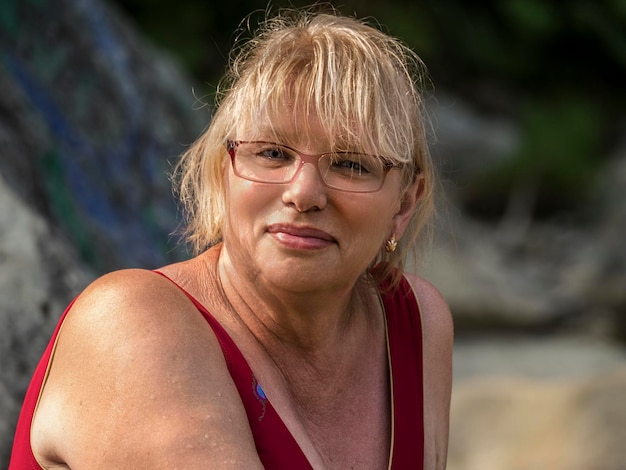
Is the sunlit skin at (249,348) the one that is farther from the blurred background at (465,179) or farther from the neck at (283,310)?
the blurred background at (465,179)

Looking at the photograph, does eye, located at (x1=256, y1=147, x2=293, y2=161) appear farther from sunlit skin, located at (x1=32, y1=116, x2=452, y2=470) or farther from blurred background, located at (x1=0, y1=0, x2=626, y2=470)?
blurred background, located at (x1=0, y1=0, x2=626, y2=470)

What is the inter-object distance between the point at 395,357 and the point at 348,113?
26.3 inches

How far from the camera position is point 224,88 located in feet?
7.36

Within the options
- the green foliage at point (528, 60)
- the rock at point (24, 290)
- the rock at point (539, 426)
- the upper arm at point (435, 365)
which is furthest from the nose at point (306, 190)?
the green foliage at point (528, 60)

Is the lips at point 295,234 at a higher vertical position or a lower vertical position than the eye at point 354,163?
lower

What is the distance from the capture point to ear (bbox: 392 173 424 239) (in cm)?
227

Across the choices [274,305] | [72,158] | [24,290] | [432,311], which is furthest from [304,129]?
[72,158]

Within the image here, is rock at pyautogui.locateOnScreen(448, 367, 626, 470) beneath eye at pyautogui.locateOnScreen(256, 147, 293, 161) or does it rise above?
beneath

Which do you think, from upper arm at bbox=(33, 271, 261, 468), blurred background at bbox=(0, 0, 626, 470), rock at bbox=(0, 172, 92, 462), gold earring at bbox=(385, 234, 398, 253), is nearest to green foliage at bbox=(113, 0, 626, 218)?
blurred background at bbox=(0, 0, 626, 470)

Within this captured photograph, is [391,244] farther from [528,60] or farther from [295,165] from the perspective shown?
[528,60]

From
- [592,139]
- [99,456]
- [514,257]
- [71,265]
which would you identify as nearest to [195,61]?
[514,257]

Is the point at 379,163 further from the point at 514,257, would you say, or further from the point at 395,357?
the point at 514,257

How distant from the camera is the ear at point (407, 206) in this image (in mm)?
2270

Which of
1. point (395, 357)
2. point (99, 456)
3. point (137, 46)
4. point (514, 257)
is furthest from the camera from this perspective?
point (514, 257)
